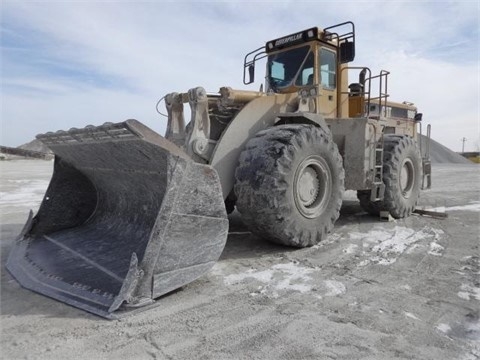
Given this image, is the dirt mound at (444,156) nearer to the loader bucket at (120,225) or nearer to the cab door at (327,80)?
the cab door at (327,80)

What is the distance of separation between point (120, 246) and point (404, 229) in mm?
4137

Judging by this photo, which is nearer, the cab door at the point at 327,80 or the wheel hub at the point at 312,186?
the wheel hub at the point at 312,186

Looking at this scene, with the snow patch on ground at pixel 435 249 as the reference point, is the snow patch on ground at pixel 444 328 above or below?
below

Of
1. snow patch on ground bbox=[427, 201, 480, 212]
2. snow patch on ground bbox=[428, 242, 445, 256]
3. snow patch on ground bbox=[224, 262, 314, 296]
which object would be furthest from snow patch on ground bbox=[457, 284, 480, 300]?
snow patch on ground bbox=[427, 201, 480, 212]

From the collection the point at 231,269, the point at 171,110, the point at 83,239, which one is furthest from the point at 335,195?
the point at 83,239

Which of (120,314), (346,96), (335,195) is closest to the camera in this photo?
(120,314)

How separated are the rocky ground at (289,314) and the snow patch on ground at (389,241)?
1.5 inches

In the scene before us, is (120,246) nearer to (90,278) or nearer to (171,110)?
(90,278)

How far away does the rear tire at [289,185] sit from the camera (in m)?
4.10

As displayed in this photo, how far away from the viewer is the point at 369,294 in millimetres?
3225

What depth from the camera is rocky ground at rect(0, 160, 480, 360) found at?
2340 mm

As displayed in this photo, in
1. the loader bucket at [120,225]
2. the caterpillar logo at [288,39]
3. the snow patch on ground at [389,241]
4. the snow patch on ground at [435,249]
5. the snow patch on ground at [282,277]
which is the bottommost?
the snow patch on ground at [435,249]

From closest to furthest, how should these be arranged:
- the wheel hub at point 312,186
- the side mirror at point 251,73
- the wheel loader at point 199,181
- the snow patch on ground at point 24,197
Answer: the wheel loader at point 199,181 < the wheel hub at point 312,186 < the side mirror at point 251,73 < the snow patch on ground at point 24,197

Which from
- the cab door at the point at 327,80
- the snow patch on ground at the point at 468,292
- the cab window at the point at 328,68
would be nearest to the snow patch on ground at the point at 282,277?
the snow patch on ground at the point at 468,292
